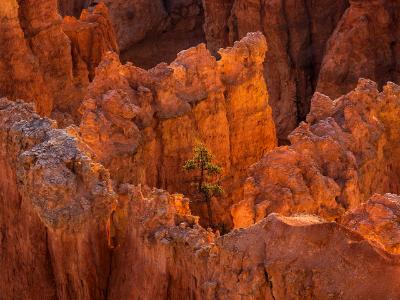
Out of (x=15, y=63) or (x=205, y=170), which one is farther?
(x=15, y=63)

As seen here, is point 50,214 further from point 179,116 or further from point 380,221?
point 179,116

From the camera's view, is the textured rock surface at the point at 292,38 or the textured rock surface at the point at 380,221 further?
the textured rock surface at the point at 292,38

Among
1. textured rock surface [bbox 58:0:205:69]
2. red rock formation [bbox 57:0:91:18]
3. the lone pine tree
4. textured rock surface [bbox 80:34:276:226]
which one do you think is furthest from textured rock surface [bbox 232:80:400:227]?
red rock formation [bbox 57:0:91:18]

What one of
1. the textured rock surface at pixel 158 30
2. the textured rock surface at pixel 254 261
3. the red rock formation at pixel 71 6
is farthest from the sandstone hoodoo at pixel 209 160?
the red rock formation at pixel 71 6

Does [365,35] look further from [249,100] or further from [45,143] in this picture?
[45,143]

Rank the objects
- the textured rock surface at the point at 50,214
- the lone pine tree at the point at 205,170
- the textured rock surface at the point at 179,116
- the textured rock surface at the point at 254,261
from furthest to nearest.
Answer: the lone pine tree at the point at 205,170, the textured rock surface at the point at 179,116, the textured rock surface at the point at 50,214, the textured rock surface at the point at 254,261

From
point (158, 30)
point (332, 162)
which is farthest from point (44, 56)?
point (158, 30)

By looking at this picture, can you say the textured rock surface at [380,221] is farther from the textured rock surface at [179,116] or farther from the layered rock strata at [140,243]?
the textured rock surface at [179,116]
